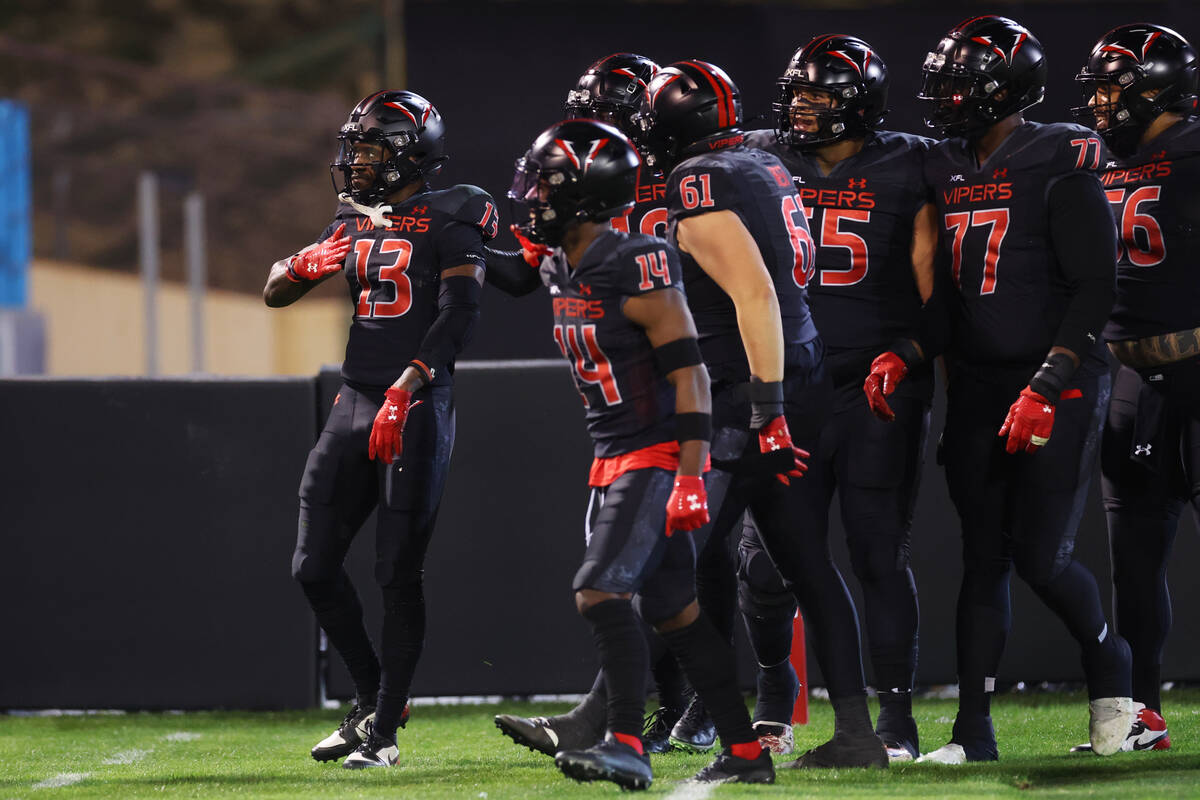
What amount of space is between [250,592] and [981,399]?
9.63 ft

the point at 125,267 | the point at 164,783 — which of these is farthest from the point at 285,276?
the point at 125,267

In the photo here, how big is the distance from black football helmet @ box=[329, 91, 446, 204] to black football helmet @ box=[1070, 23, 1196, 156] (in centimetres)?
195

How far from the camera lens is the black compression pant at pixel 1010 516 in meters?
4.01

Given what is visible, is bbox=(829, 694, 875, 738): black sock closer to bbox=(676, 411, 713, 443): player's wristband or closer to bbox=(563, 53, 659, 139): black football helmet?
bbox=(676, 411, 713, 443): player's wristband

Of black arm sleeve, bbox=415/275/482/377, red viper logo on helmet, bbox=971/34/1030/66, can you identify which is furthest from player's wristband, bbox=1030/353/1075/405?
black arm sleeve, bbox=415/275/482/377

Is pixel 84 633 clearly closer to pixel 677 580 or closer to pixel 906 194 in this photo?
pixel 677 580

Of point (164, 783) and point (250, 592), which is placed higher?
point (250, 592)

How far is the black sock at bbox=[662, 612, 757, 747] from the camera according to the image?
11.6 ft

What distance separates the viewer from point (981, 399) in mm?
4125

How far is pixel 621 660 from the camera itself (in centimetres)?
351

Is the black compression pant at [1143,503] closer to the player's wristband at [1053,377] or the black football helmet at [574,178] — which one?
the player's wristband at [1053,377]

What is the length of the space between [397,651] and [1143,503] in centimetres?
227

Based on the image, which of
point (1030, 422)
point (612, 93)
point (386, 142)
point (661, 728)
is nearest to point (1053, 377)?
point (1030, 422)

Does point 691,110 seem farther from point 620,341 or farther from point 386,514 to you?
point 386,514
